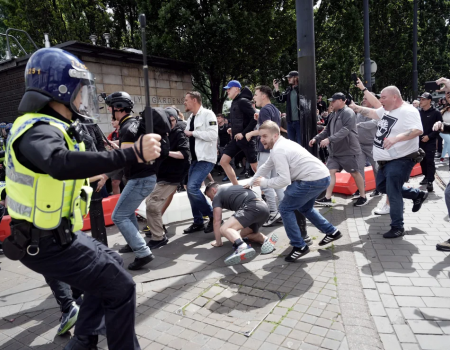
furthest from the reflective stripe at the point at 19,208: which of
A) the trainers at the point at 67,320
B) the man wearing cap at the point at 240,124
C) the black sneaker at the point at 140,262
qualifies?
the man wearing cap at the point at 240,124

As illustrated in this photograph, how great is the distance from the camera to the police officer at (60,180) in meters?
1.91

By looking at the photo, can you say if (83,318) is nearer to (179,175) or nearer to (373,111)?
(179,175)

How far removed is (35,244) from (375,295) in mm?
2777

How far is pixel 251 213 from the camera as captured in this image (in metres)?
4.37

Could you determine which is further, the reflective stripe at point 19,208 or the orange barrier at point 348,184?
the orange barrier at point 348,184

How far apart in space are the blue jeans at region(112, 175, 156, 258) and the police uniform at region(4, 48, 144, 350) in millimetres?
1707

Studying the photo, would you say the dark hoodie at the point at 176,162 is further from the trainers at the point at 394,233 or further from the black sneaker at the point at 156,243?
the trainers at the point at 394,233

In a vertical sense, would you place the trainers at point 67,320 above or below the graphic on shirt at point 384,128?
below

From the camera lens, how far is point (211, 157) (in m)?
5.34

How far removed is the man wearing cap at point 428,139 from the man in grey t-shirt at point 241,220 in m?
4.44

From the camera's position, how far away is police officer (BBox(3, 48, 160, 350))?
75.0 inches


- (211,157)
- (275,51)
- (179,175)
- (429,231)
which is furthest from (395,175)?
(275,51)

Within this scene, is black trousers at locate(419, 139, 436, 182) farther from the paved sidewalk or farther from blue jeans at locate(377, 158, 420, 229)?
blue jeans at locate(377, 158, 420, 229)

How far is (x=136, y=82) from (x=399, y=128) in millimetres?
8597
